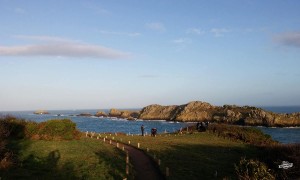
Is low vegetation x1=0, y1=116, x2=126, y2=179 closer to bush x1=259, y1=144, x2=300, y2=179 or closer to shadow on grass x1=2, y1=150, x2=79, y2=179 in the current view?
shadow on grass x1=2, y1=150, x2=79, y2=179

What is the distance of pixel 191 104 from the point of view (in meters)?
170

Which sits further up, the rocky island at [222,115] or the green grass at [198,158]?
the rocky island at [222,115]

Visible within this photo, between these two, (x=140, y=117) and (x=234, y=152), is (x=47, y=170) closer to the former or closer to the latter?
(x=234, y=152)

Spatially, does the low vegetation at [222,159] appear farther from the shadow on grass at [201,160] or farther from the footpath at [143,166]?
the footpath at [143,166]

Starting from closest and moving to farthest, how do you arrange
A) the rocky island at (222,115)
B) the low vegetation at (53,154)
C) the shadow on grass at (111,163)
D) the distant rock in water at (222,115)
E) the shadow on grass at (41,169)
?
the shadow on grass at (41,169)
the shadow on grass at (111,163)
the low vegetation at (53,154)
the rocky island at (222,115)
the distant rock in water at (222,115)

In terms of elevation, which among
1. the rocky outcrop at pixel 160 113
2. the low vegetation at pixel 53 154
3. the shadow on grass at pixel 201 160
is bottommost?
the shadow on grass at pixel 201 160

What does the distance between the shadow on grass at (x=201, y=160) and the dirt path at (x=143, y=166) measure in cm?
97

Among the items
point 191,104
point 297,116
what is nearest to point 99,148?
point 297,116

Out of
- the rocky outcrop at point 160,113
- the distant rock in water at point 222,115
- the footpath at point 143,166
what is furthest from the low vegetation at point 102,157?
the rocky outcrop at point 160,113

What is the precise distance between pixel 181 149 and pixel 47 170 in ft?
56.8

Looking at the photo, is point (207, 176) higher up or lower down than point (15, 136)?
lower down

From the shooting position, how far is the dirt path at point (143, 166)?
2819cm

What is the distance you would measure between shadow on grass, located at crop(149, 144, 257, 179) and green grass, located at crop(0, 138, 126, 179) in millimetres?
4852

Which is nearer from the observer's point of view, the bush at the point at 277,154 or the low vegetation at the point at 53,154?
the low vegetation at the point at 53,154
